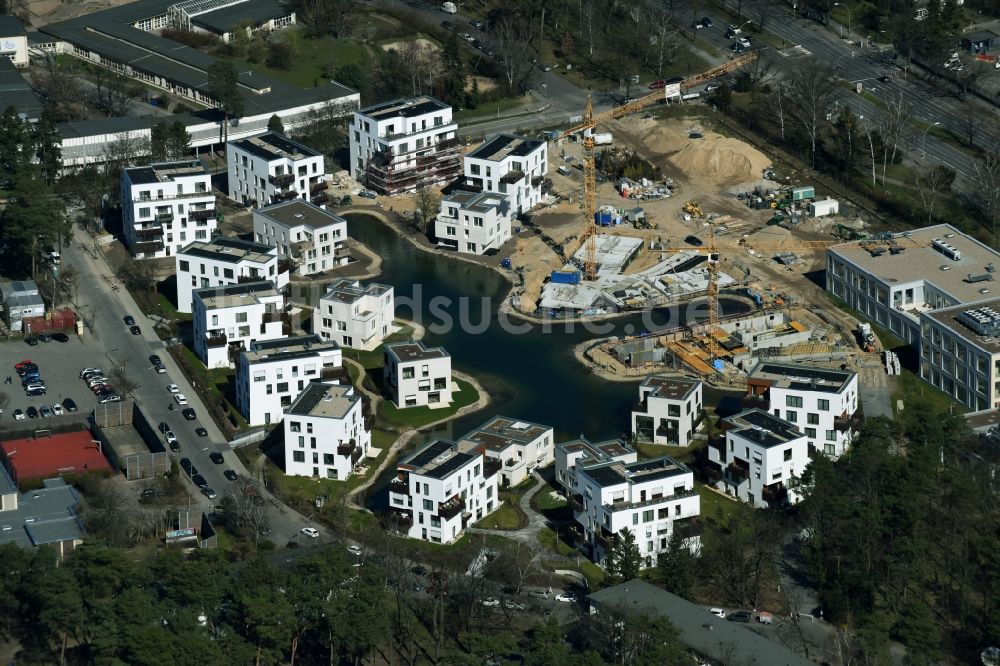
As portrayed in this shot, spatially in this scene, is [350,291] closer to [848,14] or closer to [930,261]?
[930,261]

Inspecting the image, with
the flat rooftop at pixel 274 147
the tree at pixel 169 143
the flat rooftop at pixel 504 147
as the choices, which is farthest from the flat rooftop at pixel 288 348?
the tree at pixel 169 143

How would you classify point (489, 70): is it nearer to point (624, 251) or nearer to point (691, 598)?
point (624, 251)

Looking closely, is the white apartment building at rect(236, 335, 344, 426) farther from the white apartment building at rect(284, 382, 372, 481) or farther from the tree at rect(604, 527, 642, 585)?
the tree at rect(604, 527, 642, 585)

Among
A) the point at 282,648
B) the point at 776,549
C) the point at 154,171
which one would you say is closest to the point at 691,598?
the point at 776,549

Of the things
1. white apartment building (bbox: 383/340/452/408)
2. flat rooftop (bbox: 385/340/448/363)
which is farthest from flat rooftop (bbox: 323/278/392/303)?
white apartment building (bbox: 383/340/452/408)

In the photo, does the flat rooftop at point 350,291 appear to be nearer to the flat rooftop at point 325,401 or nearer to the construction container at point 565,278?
the construction container at point 565,278
